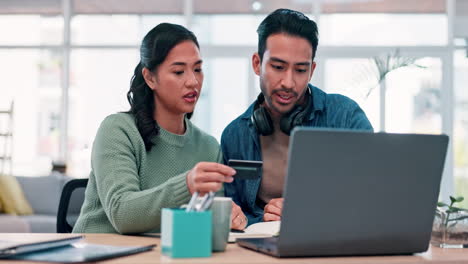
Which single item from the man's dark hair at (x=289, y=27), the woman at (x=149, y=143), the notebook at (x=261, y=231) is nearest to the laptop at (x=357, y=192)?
the notebook at (x=261, y=231)

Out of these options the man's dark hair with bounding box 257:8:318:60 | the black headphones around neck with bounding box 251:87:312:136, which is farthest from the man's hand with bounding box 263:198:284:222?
the man's dark hair with bounding box 257:8:318:60

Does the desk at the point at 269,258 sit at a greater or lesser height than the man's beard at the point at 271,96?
lesser

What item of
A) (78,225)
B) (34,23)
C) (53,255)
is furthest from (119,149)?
(34,23)

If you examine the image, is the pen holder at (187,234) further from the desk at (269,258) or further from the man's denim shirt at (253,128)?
the man's denim shirt at (253,128)

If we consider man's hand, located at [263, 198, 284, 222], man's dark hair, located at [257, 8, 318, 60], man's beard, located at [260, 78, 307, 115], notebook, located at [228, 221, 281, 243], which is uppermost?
man's dark hair, located at [257, 8, 318, 60]

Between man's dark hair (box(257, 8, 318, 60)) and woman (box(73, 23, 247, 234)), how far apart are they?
0.29 m

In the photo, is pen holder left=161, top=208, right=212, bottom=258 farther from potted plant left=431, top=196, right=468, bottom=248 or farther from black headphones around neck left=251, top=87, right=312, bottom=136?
black headphones around neck left=251, top=87, right=312, bottom=136

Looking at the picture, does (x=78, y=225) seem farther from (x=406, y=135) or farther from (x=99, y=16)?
(x=99, y=16)

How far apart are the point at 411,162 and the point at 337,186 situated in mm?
145

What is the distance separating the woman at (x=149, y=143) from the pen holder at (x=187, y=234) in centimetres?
32

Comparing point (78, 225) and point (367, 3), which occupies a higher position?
point (367, 3)

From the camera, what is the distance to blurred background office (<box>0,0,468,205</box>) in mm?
7828

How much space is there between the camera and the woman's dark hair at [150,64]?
73.7 inches

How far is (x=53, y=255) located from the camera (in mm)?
1123
